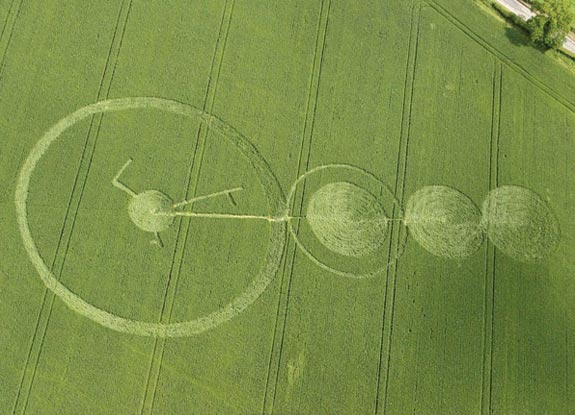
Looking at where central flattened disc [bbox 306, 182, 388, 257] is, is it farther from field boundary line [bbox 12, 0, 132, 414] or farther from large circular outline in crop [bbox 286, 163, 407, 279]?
field boundary line [bbox 12, 0, 132, 414]

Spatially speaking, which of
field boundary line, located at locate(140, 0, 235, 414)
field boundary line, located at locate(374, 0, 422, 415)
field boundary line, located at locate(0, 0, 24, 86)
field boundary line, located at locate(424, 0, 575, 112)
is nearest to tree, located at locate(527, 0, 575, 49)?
field boundary line, located at locate(424, 0, 575, 112)

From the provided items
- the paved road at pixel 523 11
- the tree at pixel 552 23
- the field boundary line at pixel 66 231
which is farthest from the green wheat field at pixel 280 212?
the paved road at pixel 523 11

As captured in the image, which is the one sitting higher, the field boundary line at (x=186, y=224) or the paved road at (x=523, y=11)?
the paved road at (x=523, y=11)

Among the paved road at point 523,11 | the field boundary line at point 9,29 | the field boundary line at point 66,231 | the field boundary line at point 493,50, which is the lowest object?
the field boundary line at point 66,231

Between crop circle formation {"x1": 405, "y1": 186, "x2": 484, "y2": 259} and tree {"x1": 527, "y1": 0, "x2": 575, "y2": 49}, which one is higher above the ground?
tree {"x1": 527, "y1": 0, "x2": 575, "y2": 49}

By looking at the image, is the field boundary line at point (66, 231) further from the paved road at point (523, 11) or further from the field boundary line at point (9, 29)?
the paved road at point (523, 11)
